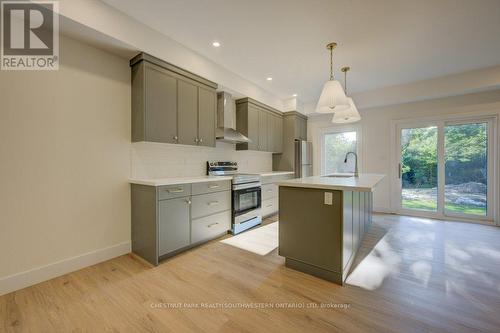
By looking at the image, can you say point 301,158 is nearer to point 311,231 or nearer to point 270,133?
point 270,133

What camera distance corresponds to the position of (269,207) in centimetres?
442

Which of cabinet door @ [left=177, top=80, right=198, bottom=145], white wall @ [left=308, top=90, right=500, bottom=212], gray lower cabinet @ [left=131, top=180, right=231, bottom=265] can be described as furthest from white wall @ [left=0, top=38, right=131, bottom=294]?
white wall @ [left=308, top=90, right=500, bottom=212]

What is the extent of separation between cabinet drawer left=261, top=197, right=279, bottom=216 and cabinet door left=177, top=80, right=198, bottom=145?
196cm

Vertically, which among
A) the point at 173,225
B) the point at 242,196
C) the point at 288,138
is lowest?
the point at 173,225

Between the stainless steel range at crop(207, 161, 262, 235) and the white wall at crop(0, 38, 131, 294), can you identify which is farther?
the stainless steel range at crop(207, 161, 262, 235)

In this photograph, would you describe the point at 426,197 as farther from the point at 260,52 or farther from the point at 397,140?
the point at 260,52

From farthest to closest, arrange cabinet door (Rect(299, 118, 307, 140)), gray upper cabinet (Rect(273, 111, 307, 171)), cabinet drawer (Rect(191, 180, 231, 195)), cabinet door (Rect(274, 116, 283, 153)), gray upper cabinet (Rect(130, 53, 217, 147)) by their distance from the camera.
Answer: cabinet door (Rect(299, 118, 307, 140)) → gray upper cabinet (Rect(273, 111, 307, 171)) → cabinet door (Rect(274, 116, 283, 153)) → cabinet drawer (Rect(191, 180, 231, 195)) → gray upper cabinet (Rect(130, 53, 217, 147))

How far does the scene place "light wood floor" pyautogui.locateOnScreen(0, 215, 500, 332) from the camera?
59.3 inches

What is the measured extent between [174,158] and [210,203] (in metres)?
0.91

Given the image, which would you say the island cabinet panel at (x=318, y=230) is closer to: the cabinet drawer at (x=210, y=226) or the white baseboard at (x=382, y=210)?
the cabinet drawer at (x=210, y=226)

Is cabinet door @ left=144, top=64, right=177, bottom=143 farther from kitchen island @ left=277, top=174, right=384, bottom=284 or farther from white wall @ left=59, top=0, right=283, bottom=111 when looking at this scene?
kitchen island @ left=277, top=174, right=384, bottom=284

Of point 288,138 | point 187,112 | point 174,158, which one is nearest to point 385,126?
point 288,138

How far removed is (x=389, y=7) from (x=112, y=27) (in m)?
2.89

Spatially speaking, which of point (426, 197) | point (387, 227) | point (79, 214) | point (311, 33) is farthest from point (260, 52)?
point (426, 197)
